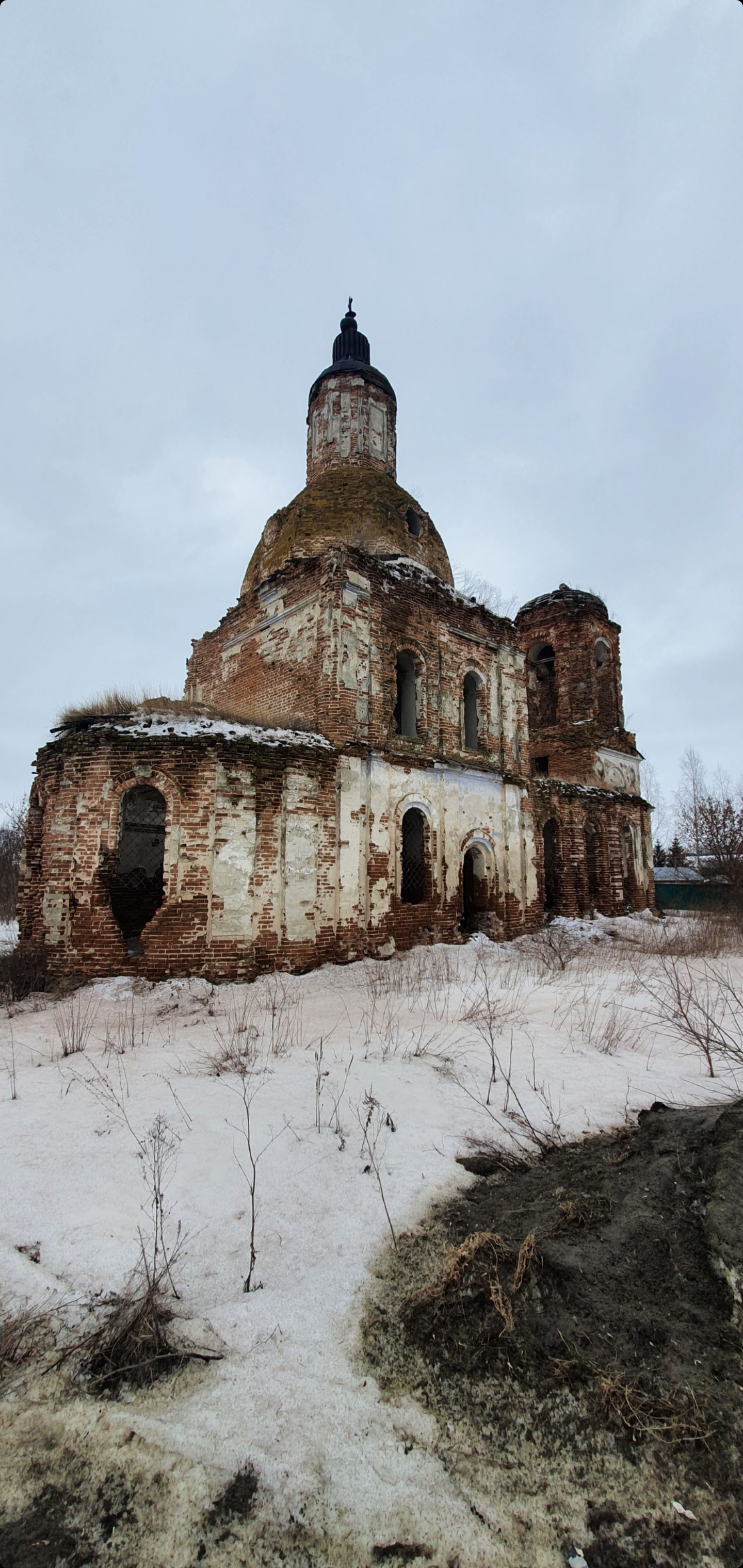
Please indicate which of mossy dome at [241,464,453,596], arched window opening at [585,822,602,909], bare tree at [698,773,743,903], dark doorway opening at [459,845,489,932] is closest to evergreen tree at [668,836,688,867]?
bare tree at [698,773,743,903]

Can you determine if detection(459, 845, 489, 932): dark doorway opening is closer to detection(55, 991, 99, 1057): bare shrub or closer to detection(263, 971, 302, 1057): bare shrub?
detection(263, 971, 302, 1057): bare shrub

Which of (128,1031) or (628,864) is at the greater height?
(628,864)

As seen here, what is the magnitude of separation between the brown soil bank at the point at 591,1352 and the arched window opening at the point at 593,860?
17293 millimetres

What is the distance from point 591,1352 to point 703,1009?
440 cm

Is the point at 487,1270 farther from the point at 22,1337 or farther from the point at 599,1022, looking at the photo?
the point at 599,1022

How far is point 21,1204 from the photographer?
3465 millimetres

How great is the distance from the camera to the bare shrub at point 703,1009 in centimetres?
540

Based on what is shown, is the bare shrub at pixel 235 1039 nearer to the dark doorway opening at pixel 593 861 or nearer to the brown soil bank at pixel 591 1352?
the brown soil bank at pixel 591 1352

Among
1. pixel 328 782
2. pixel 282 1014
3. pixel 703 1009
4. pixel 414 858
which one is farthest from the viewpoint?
pixel 414 858

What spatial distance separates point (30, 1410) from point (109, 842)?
8.17 meters

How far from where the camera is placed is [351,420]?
16.7 meters

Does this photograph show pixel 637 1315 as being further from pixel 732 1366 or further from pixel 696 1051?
pixel 696 1051

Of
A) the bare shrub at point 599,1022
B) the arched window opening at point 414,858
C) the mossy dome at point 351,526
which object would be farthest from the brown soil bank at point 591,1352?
the mossy dome at point 351,526

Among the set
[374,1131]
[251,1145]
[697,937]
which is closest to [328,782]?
[374,1131]
